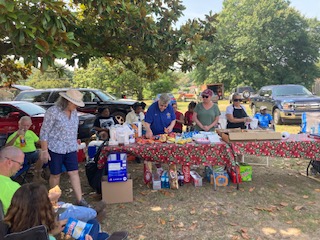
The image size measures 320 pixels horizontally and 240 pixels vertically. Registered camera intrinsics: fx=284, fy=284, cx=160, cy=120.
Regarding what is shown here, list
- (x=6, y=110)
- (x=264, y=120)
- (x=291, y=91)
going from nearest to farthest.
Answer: (x=264, y=120) < (x=6, y=110) < (x=291, y=91)

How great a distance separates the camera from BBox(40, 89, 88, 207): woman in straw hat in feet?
12.1

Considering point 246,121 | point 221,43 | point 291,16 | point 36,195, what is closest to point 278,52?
point 291,16

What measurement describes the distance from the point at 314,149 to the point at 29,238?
4334 mm

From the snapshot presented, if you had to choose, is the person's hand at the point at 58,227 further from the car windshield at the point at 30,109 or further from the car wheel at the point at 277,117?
the car wheel at the point at 277,117

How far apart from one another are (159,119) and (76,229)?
294 cm

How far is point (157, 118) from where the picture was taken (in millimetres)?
5039

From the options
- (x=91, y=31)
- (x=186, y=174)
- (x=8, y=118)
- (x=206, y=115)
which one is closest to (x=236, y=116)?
(x=206, y=115)

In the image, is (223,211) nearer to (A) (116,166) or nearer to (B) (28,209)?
(A) (116,166)

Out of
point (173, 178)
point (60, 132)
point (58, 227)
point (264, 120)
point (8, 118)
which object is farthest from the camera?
point (8, 118)

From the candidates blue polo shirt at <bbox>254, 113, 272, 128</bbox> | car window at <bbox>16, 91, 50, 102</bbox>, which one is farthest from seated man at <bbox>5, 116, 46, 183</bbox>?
car window at <bbox>16, 91, 50, 102</bbox>

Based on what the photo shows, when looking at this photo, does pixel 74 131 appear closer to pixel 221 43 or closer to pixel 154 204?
pixel 154 204

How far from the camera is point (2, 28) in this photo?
2.97m

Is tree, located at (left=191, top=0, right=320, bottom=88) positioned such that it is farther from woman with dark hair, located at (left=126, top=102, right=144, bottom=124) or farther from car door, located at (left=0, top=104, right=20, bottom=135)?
car door, located at (left=0, top=104, right=20, bottom=135)

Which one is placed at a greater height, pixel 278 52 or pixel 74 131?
pixel 278 52
